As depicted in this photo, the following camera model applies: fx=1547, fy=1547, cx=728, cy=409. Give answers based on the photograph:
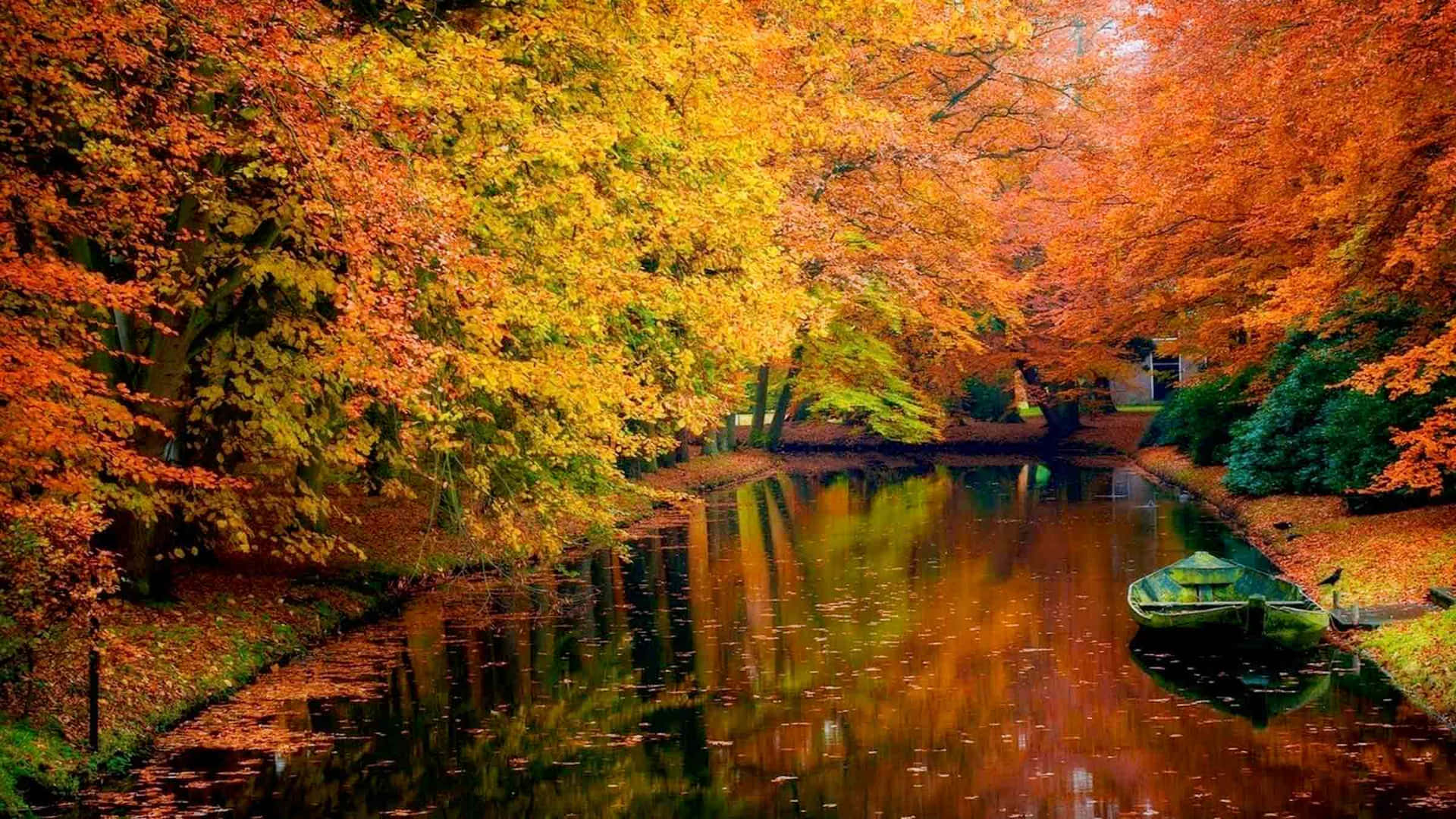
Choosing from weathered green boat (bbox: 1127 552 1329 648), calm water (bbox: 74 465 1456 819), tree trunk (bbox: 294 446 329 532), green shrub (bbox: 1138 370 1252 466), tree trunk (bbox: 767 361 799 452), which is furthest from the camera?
tree trunk (bbox: 767 361 799 452)

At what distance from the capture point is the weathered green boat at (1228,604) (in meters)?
17.2

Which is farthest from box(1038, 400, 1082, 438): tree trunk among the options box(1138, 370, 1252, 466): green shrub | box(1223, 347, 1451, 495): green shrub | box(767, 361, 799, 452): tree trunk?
box(1223, 347, 1451, 495): green shrub

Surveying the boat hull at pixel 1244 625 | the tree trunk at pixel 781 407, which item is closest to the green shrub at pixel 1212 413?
the tree trunk at pixel 781 407

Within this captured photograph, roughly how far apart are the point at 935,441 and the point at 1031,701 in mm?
43891

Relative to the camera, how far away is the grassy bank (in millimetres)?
12203

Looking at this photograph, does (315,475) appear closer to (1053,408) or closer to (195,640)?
(195,640)

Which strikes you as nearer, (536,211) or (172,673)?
(172,673)

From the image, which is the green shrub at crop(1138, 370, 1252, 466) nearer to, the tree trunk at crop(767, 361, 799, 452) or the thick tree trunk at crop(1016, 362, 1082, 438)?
the tree trunk at crop(767, 361, 799, 452)

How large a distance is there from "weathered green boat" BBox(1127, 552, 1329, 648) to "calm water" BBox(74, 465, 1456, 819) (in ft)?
1.23

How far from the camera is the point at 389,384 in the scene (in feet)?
47.1

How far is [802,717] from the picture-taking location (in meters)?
14.6

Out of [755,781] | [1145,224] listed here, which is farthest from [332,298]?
[1145,224]

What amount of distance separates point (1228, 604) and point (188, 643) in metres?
11.4

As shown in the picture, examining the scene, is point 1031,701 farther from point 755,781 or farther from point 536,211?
point 536,211
